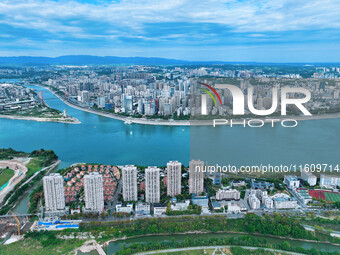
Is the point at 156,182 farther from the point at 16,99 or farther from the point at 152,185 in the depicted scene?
the point at 16,99

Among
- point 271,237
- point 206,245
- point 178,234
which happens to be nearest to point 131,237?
point 178,234

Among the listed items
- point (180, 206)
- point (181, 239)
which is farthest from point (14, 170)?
point (181, 239)

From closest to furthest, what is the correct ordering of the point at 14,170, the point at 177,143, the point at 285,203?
the point at 285,203, the point at 14,170, the point at 177,143

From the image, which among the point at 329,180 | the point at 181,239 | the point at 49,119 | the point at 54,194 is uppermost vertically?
the point at 49,119

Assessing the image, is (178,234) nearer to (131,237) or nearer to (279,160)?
(131,237)

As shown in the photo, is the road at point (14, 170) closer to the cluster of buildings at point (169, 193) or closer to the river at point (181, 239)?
the cluster of buildings at point (169, 193)

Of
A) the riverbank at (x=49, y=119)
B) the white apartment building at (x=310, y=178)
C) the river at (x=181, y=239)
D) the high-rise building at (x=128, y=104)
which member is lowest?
the river at (x=181, y=239)

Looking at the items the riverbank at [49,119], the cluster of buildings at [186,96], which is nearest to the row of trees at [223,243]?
the cluster of buildings at [186,96]
